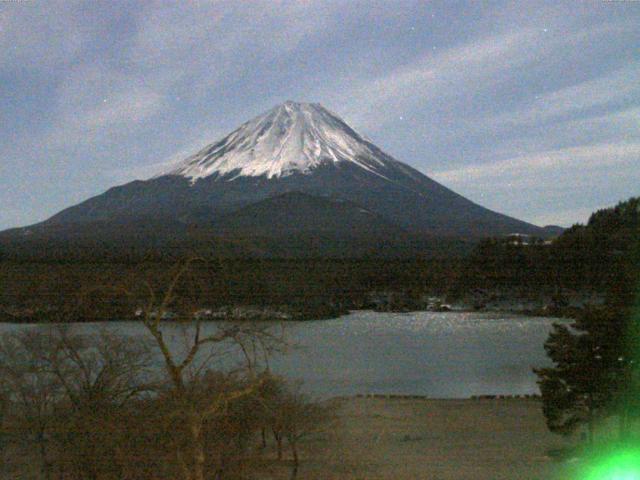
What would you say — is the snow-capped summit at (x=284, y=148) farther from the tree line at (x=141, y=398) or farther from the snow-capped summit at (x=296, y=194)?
the tree line at (x=141, y=398)

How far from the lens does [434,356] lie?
21.4 ft

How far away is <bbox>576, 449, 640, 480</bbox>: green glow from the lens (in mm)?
2506

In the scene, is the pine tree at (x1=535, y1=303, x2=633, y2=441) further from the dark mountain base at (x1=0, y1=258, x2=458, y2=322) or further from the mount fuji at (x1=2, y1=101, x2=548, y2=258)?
the mount fuji at (x1=2, y1=101, x2=548, y2=258)

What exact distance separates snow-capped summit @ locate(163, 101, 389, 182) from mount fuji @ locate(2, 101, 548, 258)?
0.04m

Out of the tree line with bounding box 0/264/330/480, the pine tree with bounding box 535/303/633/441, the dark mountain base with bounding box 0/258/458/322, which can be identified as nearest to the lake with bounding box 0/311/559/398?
the dark mountain base with bounding box 0/258/458/322

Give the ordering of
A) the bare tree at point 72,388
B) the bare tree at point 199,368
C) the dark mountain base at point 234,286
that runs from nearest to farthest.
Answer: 1. the bare tree at point 199,368
2. the dark mountain base at point 234,286
3. the bare tree at point 72,388

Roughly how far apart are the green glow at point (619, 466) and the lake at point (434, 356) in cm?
274

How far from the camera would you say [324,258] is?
4.81m

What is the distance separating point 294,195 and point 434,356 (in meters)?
4.94

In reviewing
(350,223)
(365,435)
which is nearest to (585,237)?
(365,435)

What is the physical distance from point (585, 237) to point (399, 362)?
2235mm

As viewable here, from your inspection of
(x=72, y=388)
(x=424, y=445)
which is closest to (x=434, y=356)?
(x=424, y=445)

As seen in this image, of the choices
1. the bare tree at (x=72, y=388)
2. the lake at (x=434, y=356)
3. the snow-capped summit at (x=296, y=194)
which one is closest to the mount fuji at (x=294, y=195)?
the snow-capped summit at (x=296, y=194)

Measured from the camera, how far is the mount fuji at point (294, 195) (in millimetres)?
8008
